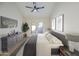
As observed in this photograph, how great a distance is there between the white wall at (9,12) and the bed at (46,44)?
0.41 metres

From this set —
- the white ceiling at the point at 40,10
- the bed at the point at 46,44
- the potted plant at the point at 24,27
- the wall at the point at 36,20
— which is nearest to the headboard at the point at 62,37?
the bed at the point at 46,44

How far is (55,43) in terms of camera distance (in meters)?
1.45

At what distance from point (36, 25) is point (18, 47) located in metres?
0.46

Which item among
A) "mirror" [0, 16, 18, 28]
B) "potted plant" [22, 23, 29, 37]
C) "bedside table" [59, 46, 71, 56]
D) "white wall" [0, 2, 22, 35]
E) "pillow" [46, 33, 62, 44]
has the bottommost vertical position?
"bedside table" [59, 46, 71, 56]

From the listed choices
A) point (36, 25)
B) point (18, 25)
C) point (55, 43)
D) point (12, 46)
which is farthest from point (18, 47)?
point (55, 43)

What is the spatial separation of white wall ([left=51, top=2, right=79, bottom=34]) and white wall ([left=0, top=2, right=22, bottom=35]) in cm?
65

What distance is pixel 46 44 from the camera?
1.43 meters

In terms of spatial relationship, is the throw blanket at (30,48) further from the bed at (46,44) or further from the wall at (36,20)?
the wall at (36,20)

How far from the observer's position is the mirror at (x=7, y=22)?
4.50 ft

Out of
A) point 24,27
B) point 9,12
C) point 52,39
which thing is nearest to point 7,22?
point 9,12

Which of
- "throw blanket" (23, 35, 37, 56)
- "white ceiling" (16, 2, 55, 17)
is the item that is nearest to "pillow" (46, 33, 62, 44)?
"throw blanket" (23, 35, 37, 56)

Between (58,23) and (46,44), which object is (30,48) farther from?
(58,23)

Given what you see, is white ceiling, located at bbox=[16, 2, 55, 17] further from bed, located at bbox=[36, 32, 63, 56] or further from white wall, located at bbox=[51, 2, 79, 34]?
bed, located at bbox=[36, 32, 63, 56]

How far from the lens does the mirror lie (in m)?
1.37
